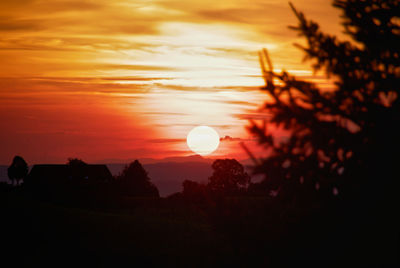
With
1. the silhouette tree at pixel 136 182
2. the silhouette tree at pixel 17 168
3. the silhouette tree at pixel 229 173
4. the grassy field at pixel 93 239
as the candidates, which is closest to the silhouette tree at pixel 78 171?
the silhouette tree at pixel 17 168

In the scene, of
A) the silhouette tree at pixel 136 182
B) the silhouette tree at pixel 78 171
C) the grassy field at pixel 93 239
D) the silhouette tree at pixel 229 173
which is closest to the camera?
the grassy field at pixel 93 239

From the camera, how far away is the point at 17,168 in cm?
8456

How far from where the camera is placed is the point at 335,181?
346 inches

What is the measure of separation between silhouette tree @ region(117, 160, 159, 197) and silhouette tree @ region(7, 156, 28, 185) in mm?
21435

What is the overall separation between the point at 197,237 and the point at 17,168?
62.2 meters

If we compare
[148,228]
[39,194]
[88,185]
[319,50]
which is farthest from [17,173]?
[319,50]

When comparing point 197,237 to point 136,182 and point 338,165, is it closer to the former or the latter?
point 338,165

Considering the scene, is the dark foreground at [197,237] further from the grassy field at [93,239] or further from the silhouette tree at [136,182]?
the silhouette tree at [136,182]

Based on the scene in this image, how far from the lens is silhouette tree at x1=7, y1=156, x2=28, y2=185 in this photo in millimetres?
84312

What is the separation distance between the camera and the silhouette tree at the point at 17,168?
84.3 m

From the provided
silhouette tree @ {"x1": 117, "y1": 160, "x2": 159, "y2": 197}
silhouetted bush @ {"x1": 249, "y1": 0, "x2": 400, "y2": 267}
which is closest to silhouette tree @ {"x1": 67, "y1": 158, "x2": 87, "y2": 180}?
silhouette tree @ {"x1": 117, "y1": 160, "x2": 159, "y2": 197}

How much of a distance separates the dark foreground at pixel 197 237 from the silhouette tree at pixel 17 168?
32.2m

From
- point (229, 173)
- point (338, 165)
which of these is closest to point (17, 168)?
point (229, 173)

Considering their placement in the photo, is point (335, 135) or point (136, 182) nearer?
point (335, 135)
